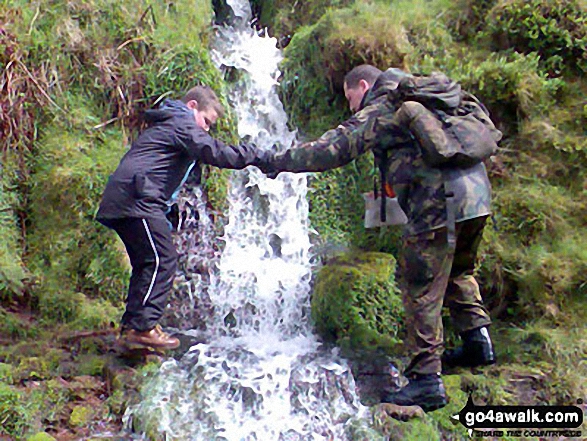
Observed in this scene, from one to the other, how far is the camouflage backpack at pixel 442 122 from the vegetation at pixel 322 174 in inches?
73.7

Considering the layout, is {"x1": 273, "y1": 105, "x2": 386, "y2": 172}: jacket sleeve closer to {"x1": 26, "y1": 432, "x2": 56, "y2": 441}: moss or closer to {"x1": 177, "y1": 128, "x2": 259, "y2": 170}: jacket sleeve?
{"x1": 177, "y1": 128, "x2": 259, "y2": 170}: jacket sleeve

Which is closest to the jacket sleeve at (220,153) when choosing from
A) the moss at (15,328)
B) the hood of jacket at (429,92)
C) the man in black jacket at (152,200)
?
the man in black jacket at (152,200)

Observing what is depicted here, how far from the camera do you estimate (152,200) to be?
15.7 feet

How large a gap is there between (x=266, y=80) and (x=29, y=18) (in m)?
2.79

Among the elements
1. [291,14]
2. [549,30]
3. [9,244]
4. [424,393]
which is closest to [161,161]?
[9,244]

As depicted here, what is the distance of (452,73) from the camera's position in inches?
267

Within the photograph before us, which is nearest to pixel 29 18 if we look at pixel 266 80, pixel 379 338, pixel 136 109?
pixel 136 109

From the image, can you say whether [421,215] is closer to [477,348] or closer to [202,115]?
[477,348]

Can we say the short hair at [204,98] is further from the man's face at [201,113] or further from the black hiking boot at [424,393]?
the black hiking boot at [424,393]

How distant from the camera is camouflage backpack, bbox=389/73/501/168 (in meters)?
4.08

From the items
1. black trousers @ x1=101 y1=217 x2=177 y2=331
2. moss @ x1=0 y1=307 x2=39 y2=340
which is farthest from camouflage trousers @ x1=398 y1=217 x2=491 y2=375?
moss @ x1=0 y1=307 x2=39 y2=340

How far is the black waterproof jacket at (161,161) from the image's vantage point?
186 inches

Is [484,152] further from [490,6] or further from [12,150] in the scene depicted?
[12,150]

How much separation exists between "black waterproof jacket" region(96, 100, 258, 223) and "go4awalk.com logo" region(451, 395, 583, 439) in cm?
253
